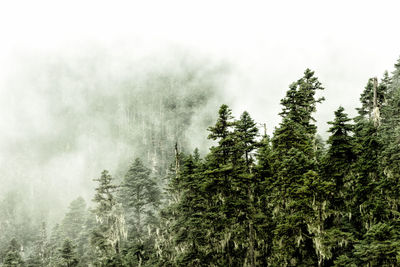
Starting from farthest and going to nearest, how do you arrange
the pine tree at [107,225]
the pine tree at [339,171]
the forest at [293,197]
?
the pine tree at [107,225] < the pine tree at [339,171] < the forest at [293,197]

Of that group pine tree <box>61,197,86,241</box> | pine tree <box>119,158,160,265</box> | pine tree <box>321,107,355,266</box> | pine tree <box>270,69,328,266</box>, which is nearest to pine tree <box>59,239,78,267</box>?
pine tree <box>119,158,160,265</box>

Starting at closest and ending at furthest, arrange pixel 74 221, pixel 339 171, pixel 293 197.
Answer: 1. pixel 293 197
2. pixel 339 171
3. pixel 74 221

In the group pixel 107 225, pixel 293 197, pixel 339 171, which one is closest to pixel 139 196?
pixel 107 225

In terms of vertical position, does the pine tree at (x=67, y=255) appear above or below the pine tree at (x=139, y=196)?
below

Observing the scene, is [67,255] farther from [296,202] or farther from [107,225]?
[296,202]

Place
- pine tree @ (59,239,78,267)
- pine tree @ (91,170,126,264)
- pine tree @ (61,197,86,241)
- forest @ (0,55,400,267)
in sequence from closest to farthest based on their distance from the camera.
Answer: forest @ (0,55,400,267)
pine tree @ (59,239,78,267)
pine tree @ (91,170,126,264)
pine tree @ (61,197,86,241)

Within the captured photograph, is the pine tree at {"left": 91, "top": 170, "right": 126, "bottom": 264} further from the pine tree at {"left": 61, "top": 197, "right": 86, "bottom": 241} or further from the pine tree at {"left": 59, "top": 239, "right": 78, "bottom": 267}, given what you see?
the pine tree at {"left": 61, "top": 197, "right": 86, "bottom": 241}

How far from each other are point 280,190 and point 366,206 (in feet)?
16.8

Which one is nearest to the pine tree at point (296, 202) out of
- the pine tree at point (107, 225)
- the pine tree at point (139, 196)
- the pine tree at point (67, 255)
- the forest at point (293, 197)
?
the forest at point (293, 197)

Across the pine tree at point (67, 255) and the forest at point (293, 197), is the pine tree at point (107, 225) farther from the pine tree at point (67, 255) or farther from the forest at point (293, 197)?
the forest at point (293, 197)

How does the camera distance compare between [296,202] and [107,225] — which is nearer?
[296,202]

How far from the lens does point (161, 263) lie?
2603 centimetres

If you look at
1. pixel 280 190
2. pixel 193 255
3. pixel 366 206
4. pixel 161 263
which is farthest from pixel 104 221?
pixel 366 206

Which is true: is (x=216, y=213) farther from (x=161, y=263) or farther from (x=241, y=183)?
(x=161, y=263)
